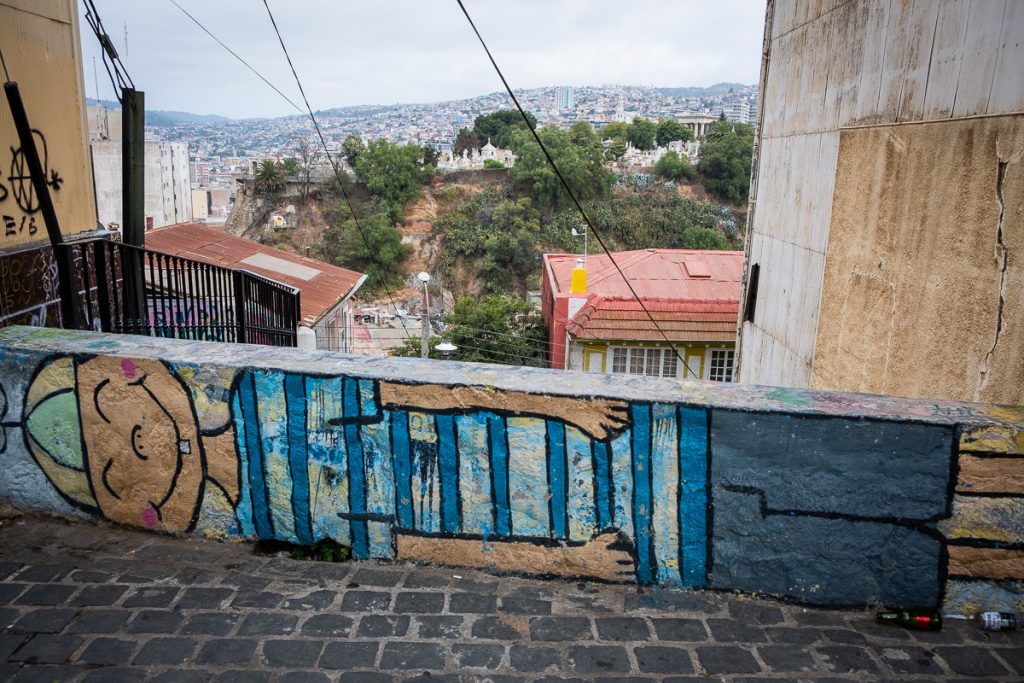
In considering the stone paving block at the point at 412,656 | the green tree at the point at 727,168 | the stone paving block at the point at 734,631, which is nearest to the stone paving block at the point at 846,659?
the stone paving block at the point at 734,631

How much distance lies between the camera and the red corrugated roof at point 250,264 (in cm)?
1324

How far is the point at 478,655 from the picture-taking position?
117 inches

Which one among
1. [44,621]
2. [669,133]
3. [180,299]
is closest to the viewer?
[44,621]

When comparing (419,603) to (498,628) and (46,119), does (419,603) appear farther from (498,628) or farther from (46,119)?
(46,119)

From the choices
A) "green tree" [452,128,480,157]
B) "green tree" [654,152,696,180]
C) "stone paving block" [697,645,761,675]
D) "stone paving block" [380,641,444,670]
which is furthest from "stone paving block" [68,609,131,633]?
"green tree" [452,128,480,157]

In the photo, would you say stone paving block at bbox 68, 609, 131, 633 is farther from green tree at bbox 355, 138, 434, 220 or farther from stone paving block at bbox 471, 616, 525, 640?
green tree at bbox 355, 138, 434, 220

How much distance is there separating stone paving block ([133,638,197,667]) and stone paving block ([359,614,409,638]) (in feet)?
2.23

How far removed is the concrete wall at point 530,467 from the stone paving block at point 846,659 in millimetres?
322

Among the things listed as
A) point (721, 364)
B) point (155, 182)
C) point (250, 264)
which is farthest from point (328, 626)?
point (155, 182)

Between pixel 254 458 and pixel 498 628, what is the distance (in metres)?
1.48

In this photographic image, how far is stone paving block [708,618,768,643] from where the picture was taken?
3.11m

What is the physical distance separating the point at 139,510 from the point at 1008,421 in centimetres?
415

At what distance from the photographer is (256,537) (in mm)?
3760

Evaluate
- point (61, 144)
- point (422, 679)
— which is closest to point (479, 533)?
point (422, 679)
